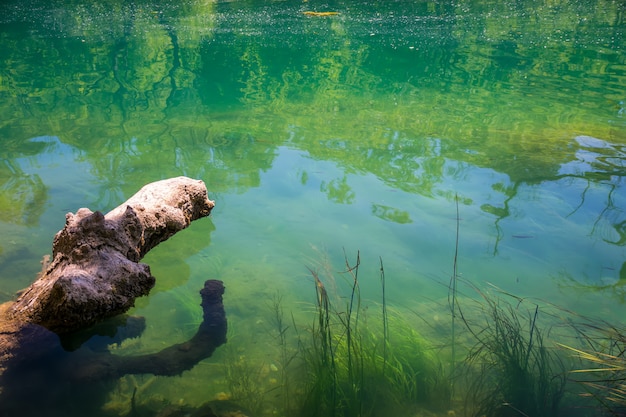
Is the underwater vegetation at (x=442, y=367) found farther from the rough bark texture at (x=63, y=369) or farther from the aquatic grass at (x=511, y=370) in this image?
the rough bark texture at (x=63, y=369)

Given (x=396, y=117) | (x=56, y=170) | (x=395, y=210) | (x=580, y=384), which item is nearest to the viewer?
(x=580, y=384)

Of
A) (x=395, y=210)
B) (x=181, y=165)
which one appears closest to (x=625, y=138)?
(x=395, y=210)

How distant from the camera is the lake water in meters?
3.35

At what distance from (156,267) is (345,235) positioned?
4.94 ft

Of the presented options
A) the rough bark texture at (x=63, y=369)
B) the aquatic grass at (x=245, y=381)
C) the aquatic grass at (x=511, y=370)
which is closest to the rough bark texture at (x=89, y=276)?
the rough bark texture at (x=63, y=369)

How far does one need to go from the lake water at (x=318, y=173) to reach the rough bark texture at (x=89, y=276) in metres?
0.41

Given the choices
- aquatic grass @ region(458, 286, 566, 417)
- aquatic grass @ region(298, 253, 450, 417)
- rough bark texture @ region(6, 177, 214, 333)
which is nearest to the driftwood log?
Result: rough bark texture @ region(6, 177, 214, 333)

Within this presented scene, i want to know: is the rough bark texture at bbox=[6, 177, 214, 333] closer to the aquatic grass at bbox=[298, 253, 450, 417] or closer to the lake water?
the lake water

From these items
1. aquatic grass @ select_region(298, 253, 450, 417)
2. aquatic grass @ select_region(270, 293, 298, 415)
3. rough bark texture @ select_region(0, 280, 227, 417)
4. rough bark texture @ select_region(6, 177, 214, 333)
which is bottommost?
aquatic grass @ select_region(270, 293, 298, 415)

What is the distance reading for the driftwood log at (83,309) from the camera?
8.29 ft

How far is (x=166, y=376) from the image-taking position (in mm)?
2707

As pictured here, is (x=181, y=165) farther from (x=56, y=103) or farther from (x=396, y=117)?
(x=56, y=103)

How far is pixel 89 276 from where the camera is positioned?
101 inches

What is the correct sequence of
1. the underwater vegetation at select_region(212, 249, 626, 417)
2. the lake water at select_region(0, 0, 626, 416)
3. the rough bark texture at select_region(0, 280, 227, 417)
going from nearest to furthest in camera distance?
the rough bark texture at select_region(0, 280, 227, 417) → the underwater vegetation at select_region(212, 249, 626, 417) → the lake water at select_region(0, 0, 626, 416)
